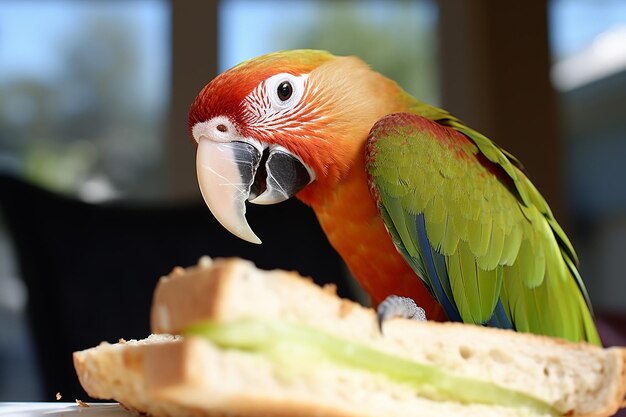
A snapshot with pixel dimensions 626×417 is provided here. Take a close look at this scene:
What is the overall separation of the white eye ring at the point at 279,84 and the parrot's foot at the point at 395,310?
154 millimetres

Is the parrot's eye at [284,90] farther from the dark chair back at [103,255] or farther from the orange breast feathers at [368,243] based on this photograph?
the dark chair back at [103,255]

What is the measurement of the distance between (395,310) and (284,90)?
0.18 meters

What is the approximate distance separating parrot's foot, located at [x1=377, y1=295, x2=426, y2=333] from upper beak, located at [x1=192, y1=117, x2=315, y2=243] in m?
0.12

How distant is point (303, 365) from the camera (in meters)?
0.29

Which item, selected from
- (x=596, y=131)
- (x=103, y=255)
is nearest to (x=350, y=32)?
(x=596, y=131)

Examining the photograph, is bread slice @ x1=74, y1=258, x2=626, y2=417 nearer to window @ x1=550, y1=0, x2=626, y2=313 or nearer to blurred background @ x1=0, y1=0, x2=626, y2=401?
blurred background @ x1=0, y1=0, x2=626, y2=401

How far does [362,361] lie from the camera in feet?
1.04

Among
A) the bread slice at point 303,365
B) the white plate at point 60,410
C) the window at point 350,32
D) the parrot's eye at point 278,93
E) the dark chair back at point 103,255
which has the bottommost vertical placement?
the dark chair back at point 103,255

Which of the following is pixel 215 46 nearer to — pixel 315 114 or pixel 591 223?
pixel 591 223

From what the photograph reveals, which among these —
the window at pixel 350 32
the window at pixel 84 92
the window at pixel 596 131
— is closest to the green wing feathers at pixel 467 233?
the window at pixel 350 32

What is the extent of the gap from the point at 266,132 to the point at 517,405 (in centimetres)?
23

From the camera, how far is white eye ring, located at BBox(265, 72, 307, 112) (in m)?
0.46

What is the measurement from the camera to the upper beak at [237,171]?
46cm

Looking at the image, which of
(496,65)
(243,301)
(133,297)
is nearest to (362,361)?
(243,301)
